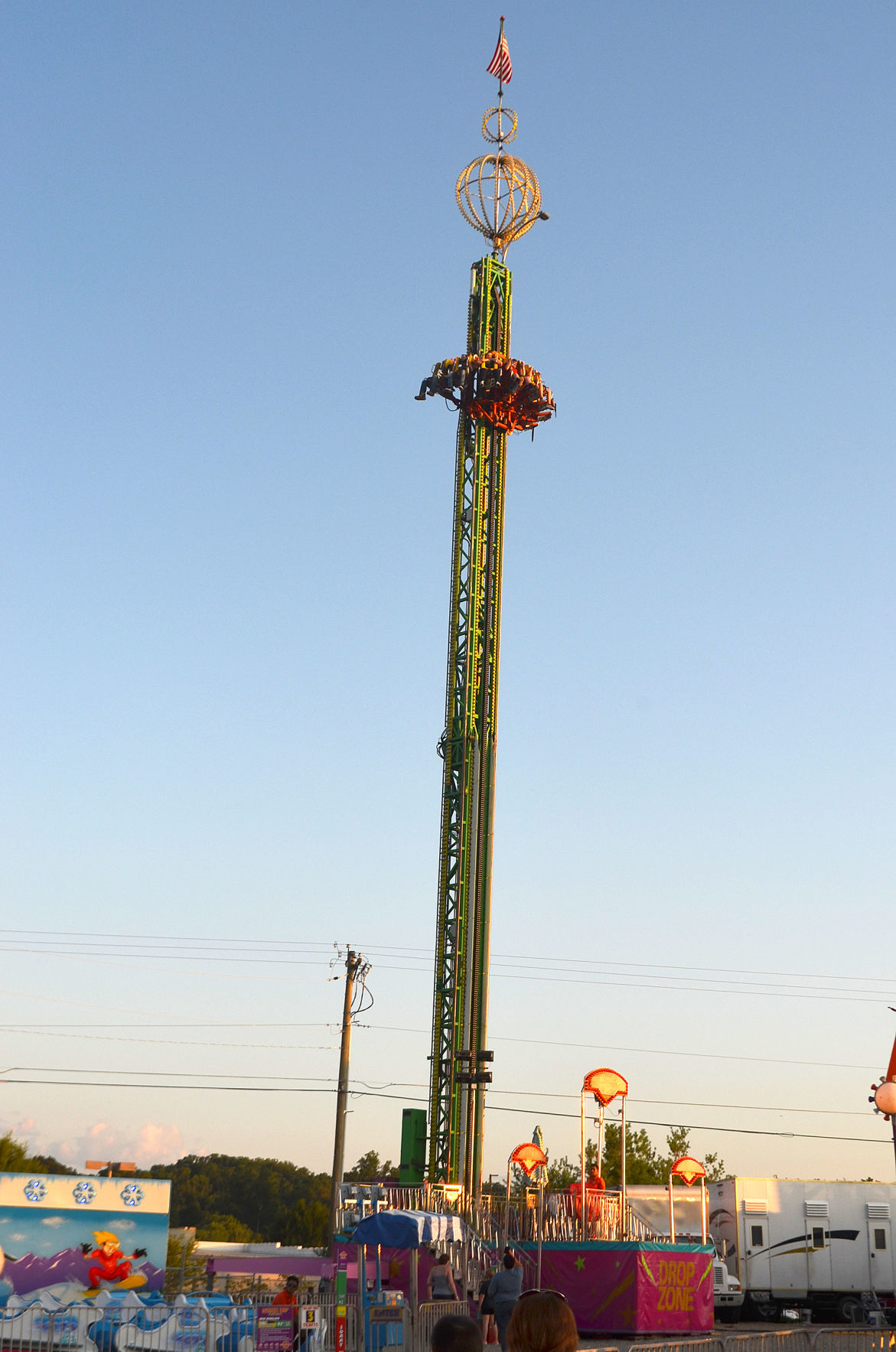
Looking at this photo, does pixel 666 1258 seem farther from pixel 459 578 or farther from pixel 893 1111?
pixel 459 578

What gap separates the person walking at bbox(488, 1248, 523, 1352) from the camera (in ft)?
68.1

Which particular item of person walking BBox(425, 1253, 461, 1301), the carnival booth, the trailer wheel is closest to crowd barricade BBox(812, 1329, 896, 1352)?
the carnival booth

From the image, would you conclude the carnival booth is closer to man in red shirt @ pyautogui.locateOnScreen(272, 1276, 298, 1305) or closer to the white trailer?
man in red shirt @ pyautogui.locateOnScreen(272, 1276, 298, 1305)

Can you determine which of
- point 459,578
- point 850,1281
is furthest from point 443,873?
point 850,1281

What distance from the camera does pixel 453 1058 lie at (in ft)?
147

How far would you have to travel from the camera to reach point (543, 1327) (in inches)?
175

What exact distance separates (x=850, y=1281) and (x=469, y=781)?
19.7m

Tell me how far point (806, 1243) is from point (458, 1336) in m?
37.3

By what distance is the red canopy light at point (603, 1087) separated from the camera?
33.3 metres

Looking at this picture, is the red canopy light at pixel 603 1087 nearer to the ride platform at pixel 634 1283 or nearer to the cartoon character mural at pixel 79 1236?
the ride platform at pixel 634 1283

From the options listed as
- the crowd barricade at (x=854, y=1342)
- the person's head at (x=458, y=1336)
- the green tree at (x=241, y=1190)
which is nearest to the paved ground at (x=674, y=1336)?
the crowd barricade at (x=854, y=1342)

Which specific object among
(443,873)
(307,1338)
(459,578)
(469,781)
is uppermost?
(459,578)

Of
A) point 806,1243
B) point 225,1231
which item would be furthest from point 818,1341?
point 225,1231

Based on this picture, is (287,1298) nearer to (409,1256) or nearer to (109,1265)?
(409,1256)
